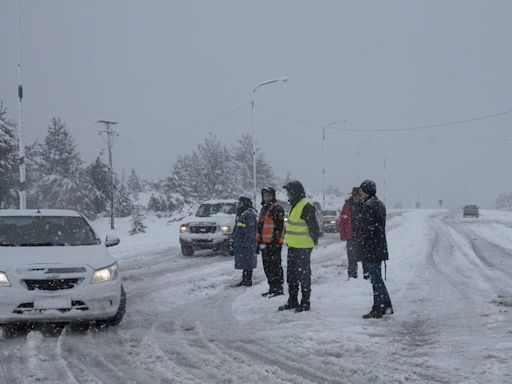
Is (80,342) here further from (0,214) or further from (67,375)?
(0,214)

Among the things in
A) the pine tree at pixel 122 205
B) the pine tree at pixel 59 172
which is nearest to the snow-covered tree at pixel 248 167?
the pine tree at pixel 122 205

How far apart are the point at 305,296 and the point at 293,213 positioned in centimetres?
118

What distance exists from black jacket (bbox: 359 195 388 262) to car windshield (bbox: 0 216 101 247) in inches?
146

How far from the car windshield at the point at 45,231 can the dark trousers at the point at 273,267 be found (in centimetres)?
275

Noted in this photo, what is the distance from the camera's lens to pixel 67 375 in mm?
5051

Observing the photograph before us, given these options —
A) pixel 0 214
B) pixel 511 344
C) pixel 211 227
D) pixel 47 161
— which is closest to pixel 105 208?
pixel 47 161

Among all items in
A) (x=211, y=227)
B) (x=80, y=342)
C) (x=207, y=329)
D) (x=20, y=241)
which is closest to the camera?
(x=80, y=342)

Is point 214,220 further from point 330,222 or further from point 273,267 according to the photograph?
point 330,222

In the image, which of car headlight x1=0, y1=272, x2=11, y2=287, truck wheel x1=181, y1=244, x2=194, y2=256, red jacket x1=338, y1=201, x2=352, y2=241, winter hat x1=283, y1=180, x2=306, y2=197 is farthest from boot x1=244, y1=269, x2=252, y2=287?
truck wheel x1=181, y1=244, x2=194, y2=256

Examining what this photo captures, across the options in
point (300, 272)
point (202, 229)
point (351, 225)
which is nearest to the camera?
point (300, 272)

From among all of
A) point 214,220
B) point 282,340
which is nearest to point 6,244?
point 282,340

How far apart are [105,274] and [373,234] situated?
3.48m

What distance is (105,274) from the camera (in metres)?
6.81

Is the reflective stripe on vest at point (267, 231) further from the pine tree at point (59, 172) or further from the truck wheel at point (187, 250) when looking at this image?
the pine tree at point (59, 172)
